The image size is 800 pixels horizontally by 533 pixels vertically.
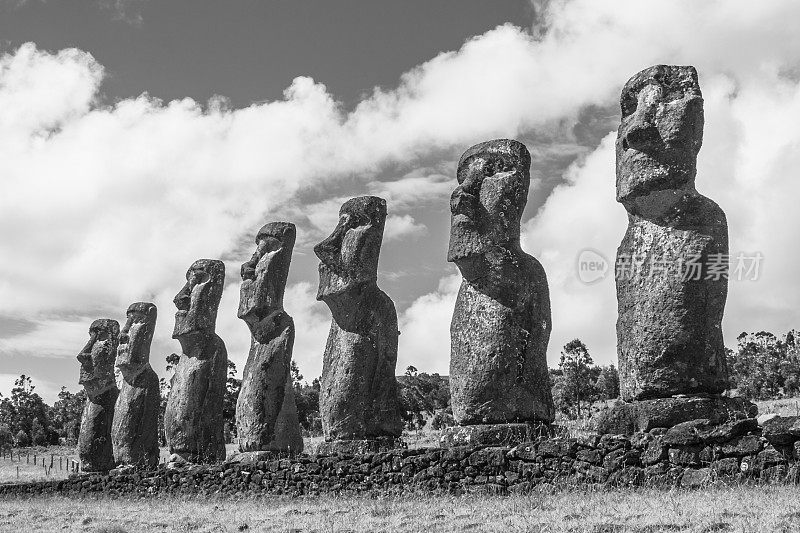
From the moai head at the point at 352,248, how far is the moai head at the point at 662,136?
4933 millimetres

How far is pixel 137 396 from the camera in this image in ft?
69.7

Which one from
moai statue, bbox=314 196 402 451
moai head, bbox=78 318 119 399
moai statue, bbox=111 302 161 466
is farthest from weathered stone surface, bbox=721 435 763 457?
moai head, bbox=78 318 119 399

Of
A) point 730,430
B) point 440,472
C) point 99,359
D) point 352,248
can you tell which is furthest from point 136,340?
point 730,430

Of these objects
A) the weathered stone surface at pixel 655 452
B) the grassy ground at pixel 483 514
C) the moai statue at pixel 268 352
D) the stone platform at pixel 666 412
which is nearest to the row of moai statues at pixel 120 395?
the moai statue at pixel 268 352

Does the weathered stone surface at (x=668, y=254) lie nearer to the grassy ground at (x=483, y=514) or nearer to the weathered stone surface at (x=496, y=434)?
the weathered stone surface at (x=496, y=434)

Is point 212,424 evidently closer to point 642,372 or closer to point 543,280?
point 543,280

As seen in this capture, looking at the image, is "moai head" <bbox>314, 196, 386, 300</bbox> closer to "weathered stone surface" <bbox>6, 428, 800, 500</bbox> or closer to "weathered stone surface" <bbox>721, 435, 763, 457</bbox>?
"weathered stone surface" <bbox>6, 428, 800, 500</bbox>

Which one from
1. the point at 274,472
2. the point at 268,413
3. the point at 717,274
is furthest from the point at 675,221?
the point at 268,413

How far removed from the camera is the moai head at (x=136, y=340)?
71.0ft

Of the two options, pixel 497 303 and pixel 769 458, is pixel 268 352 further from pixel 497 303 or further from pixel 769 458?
pixel 769 458

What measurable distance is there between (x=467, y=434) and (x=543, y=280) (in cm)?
253

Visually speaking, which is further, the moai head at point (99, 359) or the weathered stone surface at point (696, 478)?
the moai head at point (99, 359)

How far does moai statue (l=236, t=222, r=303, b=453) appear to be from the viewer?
1684 cm

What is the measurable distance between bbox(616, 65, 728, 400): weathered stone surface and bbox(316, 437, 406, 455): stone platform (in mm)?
4530
